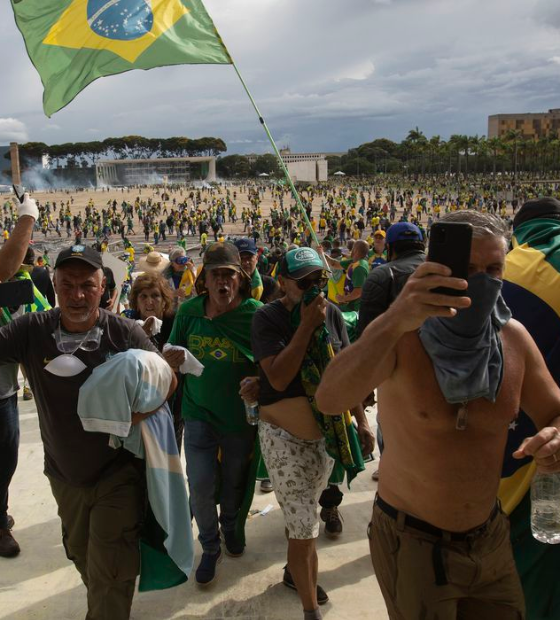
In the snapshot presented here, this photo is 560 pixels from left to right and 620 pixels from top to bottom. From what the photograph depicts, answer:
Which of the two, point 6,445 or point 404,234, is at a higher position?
point 404,234

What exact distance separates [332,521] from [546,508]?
1736 mm

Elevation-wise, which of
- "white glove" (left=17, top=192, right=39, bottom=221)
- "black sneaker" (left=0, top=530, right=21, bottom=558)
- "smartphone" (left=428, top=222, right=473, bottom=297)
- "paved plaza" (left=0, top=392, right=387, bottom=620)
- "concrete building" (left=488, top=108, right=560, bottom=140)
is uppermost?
"concrete building" (left=488, top=108, right=560, bottom=140)

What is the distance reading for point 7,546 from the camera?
10.4ft

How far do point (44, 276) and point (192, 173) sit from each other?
128327 millimetres

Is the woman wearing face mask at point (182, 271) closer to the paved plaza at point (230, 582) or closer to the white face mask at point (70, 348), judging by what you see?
the paved plaza at point (230, 582)

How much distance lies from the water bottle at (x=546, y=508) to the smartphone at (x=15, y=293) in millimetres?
2050

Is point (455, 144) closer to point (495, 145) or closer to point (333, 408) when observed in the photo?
point (495, 145)

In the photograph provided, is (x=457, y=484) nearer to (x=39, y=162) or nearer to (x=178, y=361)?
(x=178, y=361)

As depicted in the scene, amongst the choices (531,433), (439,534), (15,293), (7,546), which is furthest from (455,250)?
(7,546)

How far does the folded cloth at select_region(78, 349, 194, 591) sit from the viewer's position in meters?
2.18

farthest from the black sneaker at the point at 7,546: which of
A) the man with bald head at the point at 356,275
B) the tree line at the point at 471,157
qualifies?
the tree line at the point at 471,157

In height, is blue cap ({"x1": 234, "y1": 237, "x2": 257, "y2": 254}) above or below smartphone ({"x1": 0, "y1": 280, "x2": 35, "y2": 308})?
Answer: below

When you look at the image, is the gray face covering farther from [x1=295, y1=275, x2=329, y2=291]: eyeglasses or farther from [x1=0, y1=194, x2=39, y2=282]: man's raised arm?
[x1=0, y1=194, x2=39, y2=282]: man's raised arm

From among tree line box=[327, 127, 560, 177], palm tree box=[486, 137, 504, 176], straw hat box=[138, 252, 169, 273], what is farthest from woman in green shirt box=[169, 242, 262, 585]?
palm tree box=[486, 137, 504, 176]
